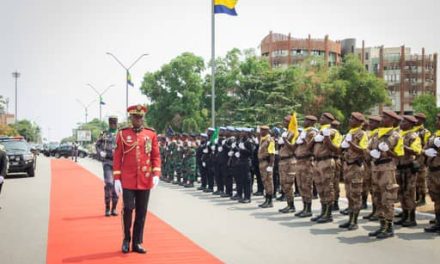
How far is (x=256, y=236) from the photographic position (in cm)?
896

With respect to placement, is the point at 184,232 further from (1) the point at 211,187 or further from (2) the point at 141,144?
(1) the point at 211,187

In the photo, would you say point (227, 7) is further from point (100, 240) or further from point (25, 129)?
point (25, 129)

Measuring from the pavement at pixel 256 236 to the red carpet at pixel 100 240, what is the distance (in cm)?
22

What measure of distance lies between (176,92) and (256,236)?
5475cm

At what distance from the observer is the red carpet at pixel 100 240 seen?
733cm

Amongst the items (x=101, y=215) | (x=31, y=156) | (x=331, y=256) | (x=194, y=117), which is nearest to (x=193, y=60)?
(x=194, y=117)

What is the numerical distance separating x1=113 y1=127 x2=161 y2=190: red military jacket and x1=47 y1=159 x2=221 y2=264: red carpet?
3.45 ft

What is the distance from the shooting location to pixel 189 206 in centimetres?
1308

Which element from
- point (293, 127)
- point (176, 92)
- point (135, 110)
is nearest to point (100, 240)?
point (135, 110)

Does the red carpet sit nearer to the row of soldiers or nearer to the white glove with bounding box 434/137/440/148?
the row of soldiers

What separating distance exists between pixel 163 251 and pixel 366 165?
5.61m

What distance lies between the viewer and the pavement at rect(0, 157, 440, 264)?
746cm

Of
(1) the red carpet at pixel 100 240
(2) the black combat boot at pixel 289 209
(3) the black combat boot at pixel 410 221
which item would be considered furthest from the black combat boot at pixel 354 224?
(1) the red carpet at pixel 100 240

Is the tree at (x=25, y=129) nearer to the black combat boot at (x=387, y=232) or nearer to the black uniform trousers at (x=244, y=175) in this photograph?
the black uniform trousers at (x=244, y=175)
